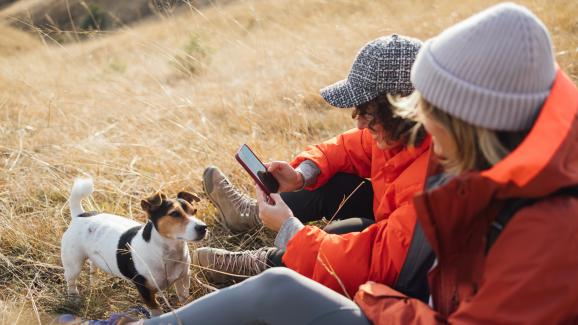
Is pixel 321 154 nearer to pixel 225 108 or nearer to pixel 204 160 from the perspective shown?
pixel 204 160

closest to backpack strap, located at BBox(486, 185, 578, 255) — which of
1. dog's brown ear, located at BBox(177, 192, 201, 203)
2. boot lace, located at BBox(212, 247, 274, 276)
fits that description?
boot lace, located at BBox(212, 247, 274, 276)

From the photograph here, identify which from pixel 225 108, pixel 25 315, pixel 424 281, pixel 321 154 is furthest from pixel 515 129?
pixel 225 108

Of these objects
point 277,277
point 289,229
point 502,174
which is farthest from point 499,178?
point 289,229

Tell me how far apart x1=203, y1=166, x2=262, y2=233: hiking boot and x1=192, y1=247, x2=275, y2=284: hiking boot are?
0.35 meters

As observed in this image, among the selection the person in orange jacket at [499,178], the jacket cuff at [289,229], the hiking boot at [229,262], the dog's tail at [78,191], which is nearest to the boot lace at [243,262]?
the hiking boot at [229,262]

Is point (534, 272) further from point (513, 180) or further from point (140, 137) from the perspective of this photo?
point (140, 137)

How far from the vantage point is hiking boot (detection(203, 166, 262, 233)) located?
9.88ft

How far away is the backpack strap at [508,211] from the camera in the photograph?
1.32 m

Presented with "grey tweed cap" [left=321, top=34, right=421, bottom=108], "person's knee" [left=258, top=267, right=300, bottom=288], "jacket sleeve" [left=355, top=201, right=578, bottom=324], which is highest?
"grey tweed cap" [left=321, top=34, right=421, bottom=108]

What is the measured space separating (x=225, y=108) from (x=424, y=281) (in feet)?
9.94

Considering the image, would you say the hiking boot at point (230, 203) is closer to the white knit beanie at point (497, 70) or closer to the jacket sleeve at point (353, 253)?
the jacket sleeve at point (353, 253)

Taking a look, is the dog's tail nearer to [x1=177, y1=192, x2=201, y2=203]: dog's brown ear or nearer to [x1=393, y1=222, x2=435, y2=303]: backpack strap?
[x1=177, y1=192, x2=201, y2=203]: dog's brown ear

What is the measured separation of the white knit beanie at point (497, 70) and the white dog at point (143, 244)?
134cm

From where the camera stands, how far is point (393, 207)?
7.16 feet
